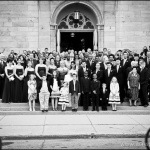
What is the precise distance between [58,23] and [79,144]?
1277 centimetres

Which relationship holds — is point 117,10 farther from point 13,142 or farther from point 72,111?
point 13,142

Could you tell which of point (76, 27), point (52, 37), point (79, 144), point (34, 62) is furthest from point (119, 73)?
point (76, 27)

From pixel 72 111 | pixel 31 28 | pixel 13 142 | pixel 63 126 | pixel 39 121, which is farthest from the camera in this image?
pixel 31 28

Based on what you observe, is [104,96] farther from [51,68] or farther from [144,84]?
[51,68]

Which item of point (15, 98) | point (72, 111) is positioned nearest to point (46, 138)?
point (72, 111)

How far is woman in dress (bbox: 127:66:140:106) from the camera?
1467cm

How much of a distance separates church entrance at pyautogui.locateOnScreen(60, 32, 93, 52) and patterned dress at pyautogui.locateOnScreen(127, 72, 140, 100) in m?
7.54

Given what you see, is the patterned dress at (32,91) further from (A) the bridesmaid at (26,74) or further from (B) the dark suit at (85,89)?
(B) the dark suit at (85,89)

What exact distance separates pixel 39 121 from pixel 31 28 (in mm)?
9070

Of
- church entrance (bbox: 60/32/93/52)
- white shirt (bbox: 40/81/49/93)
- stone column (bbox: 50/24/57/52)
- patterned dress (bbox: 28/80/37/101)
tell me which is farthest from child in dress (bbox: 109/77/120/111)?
church entrance (bbox: 60/32/93/52)

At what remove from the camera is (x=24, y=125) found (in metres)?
11.7

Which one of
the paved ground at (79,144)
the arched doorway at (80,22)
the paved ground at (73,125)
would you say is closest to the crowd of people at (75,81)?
the paved ground at (73,125)

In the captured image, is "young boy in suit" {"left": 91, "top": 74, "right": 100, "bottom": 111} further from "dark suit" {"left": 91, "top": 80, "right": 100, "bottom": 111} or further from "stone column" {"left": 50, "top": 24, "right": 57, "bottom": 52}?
"stone column" {"left": 50, "top": 24, "right": 57, "bottom": 52}

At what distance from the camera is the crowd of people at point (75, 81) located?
14289mm
